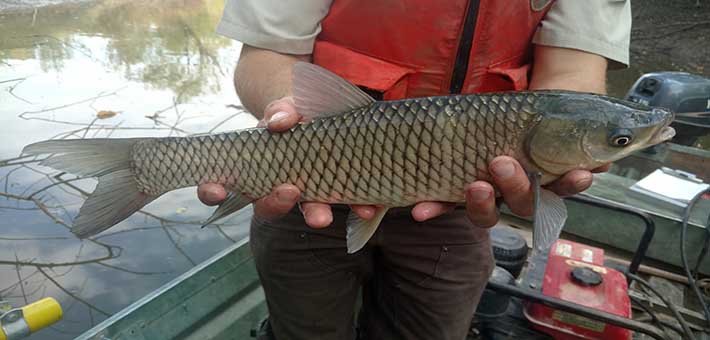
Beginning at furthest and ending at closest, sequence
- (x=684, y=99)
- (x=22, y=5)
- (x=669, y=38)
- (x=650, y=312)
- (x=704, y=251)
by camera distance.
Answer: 1. (x=669, y=38)
2. (x=22, y=5)
3. (x=684, y=99)
4. (x=704, y=251)
5. (x=650, y=312)

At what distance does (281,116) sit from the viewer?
1418 mm

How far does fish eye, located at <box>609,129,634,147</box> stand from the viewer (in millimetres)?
1271

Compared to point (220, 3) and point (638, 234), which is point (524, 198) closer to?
point (638, 234)

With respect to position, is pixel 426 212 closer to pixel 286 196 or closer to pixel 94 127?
pixel 286 196

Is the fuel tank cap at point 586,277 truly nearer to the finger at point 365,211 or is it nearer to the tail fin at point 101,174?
the finger at point 365,211

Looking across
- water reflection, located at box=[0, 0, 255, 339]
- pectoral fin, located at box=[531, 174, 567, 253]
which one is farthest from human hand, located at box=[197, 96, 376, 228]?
water reflection, located at box=[0, 0, 255, 339]

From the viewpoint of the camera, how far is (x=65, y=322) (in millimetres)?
3045

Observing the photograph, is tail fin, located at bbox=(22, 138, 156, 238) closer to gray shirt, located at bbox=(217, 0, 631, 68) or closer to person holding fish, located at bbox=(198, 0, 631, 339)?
person holding fish, located at bbox=(198, 0, 631, 339)

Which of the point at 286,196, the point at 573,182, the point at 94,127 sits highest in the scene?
the point at 573,182

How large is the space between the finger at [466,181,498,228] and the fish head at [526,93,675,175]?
143 millimetres

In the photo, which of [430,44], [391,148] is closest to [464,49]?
[430,44]

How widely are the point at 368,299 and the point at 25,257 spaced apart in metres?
2.65

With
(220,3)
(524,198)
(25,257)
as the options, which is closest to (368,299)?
(524,198)

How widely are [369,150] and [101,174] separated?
2.60 feet
